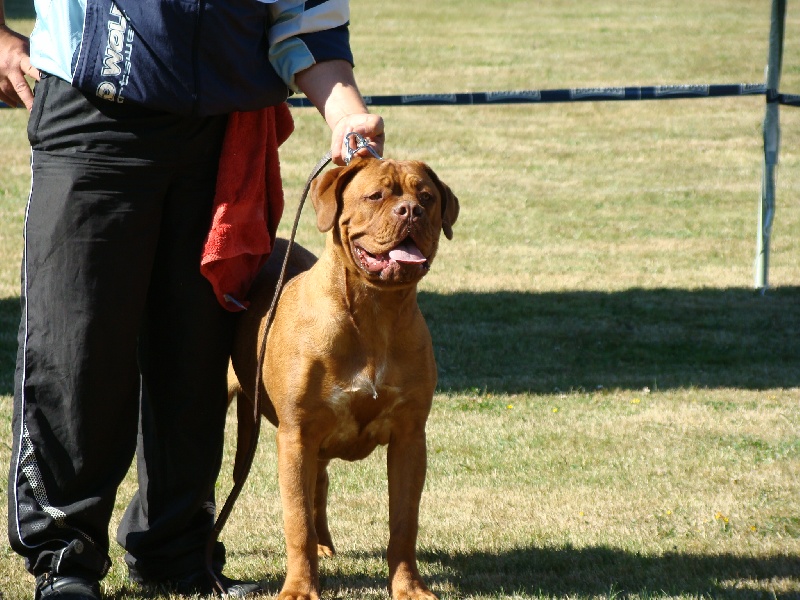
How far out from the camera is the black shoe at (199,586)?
3.80 m

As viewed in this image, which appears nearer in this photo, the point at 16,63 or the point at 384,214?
the point at 384,214

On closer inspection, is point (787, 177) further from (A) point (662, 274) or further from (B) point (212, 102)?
(B) point (212, 102)

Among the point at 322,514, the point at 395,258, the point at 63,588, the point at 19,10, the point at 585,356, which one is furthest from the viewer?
the point at 19,10

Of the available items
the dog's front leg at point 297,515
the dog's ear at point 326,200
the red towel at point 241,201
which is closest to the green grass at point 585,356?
the dog's front leg at point 297,515

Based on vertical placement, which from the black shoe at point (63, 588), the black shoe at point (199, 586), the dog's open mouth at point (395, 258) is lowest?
the black shoe at point (199, 586)

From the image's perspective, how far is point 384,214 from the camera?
10.8ft

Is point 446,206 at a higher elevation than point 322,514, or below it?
higher

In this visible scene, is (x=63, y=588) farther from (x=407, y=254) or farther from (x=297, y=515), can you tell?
(x=407, y=254)

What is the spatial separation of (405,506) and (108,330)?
1.07 metres

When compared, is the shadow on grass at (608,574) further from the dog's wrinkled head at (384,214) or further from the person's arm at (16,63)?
the person's arm at (16,63)

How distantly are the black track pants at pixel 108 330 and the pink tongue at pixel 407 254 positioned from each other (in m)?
0.66

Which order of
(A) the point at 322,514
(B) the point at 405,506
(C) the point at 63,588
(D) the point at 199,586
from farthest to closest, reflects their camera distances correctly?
(A) the point at 322,514 < (D) the point at 199,586 < (B) the point at 405,506 < (C) the point at 63,588

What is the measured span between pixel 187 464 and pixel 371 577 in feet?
2.67

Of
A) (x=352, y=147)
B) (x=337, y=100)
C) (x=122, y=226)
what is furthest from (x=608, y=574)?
(x=122, y=226)
